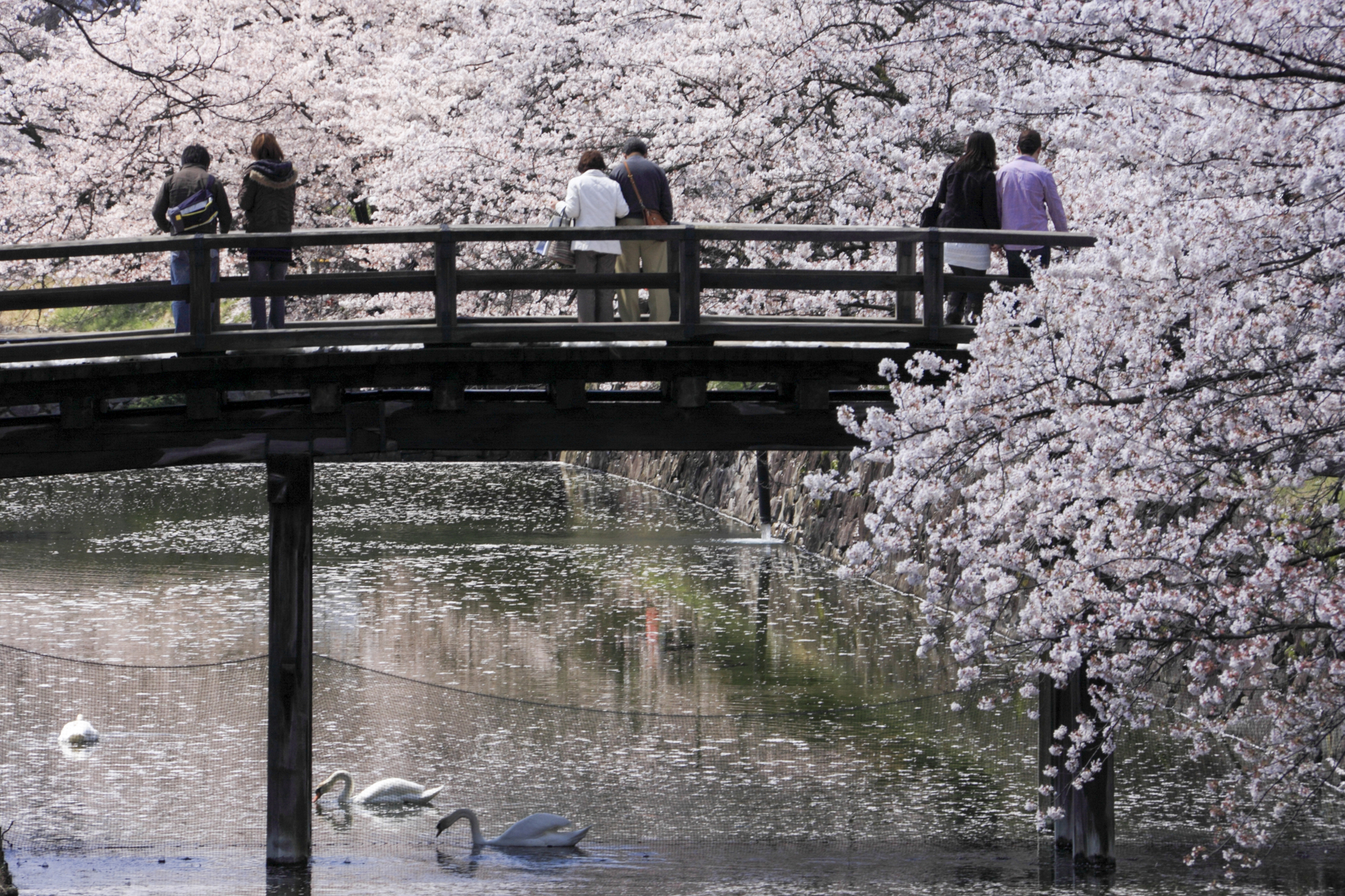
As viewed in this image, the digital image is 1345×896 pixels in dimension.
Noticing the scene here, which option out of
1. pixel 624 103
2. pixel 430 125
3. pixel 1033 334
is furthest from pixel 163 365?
pixel 430 125

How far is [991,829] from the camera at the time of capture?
1233cm

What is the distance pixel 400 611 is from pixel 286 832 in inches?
397

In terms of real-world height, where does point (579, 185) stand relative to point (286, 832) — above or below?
above

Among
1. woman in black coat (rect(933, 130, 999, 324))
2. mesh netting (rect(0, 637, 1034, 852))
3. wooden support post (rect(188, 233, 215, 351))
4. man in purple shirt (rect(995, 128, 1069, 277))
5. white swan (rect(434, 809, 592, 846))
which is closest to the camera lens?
wooden support post (rect(188, 233, 215, 351))

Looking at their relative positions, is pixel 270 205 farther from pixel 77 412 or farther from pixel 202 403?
pixel 77 412

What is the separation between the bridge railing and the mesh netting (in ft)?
12.5

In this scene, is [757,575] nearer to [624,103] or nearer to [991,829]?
[624,103]

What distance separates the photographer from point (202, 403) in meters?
10.8

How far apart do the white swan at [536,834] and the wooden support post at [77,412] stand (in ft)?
12.7

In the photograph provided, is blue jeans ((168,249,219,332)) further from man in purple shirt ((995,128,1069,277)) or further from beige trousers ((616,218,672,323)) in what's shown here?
man in purple shirt ((995,128,1069,277))

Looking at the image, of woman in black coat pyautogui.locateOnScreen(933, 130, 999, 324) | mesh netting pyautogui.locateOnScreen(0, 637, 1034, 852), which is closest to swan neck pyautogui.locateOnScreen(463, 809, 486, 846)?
mesh netting pyautogui.locateOnScreen(0, 637, 1034, 852)

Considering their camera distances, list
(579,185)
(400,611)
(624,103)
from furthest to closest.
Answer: (624,103), (400,611), (579,185)

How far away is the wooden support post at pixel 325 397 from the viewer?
11.0 m

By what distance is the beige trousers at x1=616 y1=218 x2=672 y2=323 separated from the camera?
11781 millimetres
